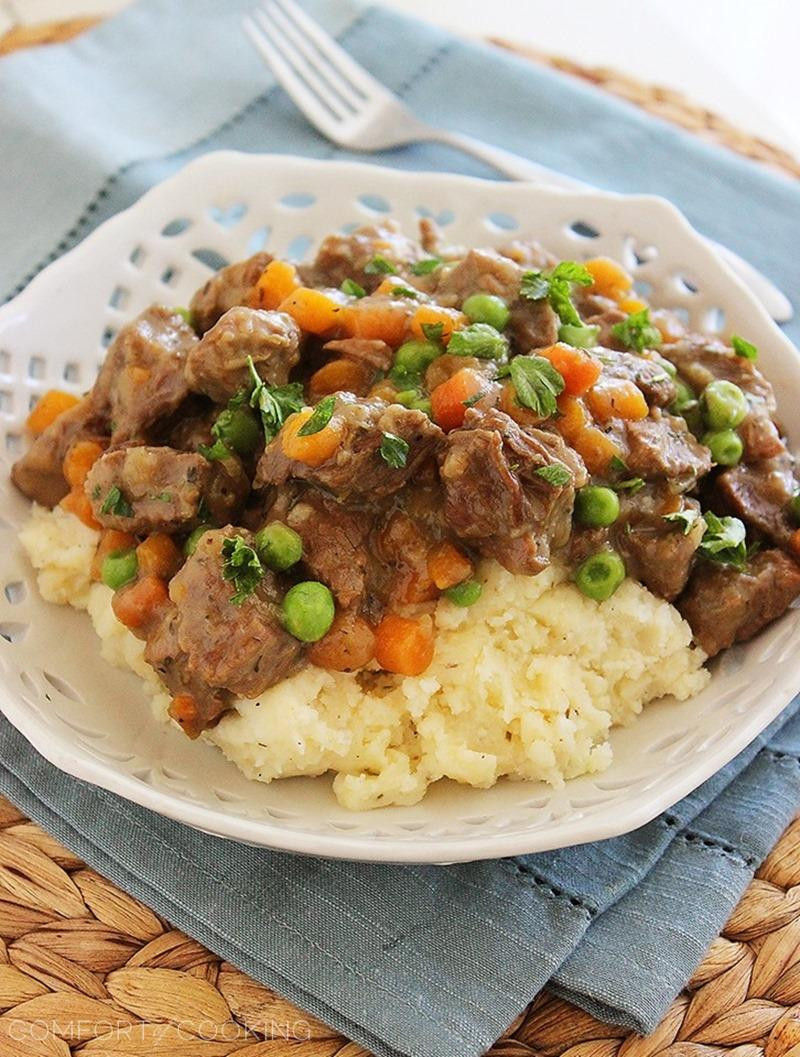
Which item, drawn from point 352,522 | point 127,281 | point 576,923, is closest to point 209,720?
point 352,522

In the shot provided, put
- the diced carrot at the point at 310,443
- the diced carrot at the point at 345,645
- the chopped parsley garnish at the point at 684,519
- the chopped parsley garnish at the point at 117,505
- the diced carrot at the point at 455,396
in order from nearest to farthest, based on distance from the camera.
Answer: the diced carrot at the point at 310,443 → the diced carrot at the point at 345,645 → the diced carrot at the point at 455,396 → the chopped parsley garnish at the point at 684,519 → the chopped parsley garnish at the point at 117,505

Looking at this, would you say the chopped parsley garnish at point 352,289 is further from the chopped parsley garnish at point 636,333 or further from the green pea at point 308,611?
the green pea at point 308,611

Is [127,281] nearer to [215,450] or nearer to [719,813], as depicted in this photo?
[215,450]

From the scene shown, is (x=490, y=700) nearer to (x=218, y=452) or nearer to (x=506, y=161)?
(x=218, y=452)

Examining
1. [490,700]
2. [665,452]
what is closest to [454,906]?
[490,700]

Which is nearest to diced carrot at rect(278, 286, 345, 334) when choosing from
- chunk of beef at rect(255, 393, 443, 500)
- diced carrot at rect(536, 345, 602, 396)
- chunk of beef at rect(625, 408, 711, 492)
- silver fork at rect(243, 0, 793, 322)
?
chunk of beef at rect(255, 393, 443, 500)

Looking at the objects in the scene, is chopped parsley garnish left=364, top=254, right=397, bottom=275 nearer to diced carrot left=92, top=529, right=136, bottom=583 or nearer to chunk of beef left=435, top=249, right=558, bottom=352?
chunk of beef left=435, top=249, right=558, bottom=352

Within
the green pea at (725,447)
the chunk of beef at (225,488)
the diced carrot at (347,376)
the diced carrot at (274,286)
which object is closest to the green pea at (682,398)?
the green pea at (725,447)
